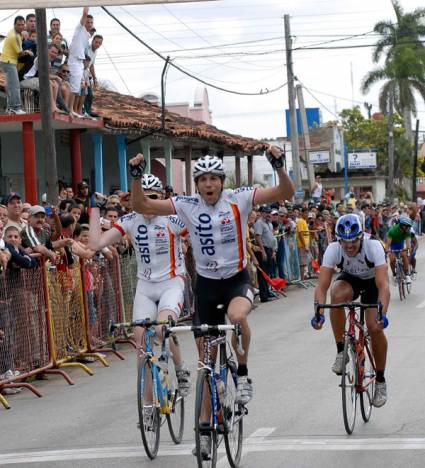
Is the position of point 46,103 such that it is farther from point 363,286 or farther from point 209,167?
point 209,167

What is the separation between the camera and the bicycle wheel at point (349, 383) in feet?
30.1

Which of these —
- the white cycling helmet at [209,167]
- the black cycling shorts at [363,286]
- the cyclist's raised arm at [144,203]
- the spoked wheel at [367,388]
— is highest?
the white cycling helmet at [209,167]

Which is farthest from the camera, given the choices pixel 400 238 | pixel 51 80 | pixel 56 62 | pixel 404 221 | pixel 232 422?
pixel 400 238

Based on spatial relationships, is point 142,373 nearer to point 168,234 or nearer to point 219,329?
point 219,329

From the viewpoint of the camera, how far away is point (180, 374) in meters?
9.75

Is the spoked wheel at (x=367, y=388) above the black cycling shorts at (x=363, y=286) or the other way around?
the other way around

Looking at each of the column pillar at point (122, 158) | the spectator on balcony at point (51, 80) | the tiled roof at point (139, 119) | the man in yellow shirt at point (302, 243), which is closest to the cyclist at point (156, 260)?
the spectator on balcony at point (51, 80)

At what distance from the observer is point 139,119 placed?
29531 millimetres

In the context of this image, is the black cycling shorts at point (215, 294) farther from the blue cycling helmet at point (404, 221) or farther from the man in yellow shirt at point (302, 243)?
the man in yellow shirt at point (302, 243)

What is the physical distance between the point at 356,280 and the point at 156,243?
1822mm

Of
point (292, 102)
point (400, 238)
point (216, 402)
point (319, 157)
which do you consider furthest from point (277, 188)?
point (319, 157)

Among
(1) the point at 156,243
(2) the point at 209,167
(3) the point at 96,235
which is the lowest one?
(1) the point at 156,243

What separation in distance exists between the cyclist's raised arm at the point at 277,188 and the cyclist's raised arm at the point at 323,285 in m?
1.19

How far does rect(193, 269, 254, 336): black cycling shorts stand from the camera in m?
8.84
